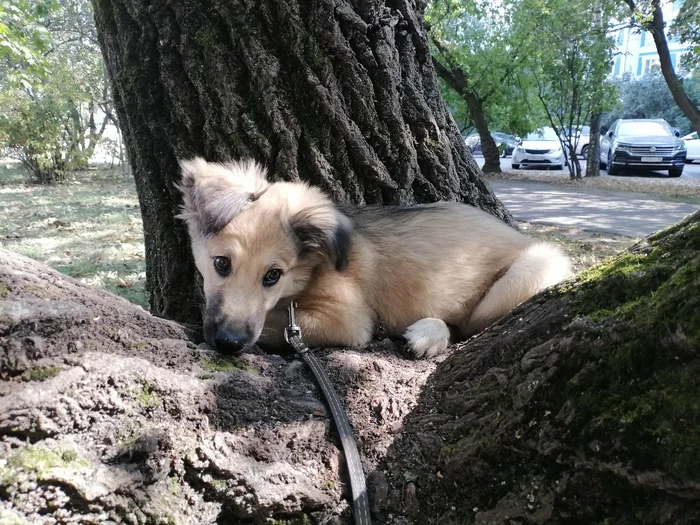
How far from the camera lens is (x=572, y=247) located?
7.41 meters

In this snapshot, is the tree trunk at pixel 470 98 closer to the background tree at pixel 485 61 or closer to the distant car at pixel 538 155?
the background tree at pixel 485 61

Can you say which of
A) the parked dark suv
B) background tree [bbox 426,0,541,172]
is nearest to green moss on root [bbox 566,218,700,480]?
background tree [bbox 426,0,541,172]

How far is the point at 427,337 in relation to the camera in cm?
302

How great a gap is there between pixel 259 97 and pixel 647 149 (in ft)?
81.0

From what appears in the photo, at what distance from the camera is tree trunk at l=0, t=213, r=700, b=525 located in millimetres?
1389

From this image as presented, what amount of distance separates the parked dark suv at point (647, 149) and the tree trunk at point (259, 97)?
23.6 m

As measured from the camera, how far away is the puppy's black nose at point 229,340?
8.05 ft

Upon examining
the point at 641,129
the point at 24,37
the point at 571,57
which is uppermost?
the point at 571,57

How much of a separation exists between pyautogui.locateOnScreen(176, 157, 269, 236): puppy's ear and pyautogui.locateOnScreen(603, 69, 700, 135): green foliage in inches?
1644

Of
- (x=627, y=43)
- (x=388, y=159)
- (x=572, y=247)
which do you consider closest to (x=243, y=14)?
(x=388, y=159)

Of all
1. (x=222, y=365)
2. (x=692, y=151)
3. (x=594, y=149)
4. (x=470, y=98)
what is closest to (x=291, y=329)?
(x=222, y=365)

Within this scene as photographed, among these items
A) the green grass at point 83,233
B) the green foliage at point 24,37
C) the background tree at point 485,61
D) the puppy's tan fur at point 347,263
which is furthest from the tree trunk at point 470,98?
the puppy's tan fur at point 347,263

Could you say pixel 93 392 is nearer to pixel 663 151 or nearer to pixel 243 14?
pixel 243 14

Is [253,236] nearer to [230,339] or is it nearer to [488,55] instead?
[230,339]
